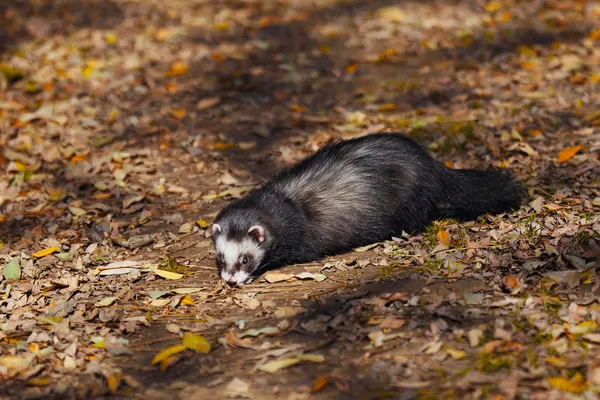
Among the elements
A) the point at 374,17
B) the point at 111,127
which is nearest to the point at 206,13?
the point at 374,17

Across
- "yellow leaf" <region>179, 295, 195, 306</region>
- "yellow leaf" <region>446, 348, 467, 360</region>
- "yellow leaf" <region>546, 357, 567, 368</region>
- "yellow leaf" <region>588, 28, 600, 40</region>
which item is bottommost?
"yellow leaf" <region>179, 295, 195, 306</region>

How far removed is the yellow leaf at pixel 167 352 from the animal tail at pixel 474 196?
2.60m

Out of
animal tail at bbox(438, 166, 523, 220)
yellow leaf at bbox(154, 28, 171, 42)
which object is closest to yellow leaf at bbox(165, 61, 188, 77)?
yellow leaf at bbox(154, 28, 171, 42)

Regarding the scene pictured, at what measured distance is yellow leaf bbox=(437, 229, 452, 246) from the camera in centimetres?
598

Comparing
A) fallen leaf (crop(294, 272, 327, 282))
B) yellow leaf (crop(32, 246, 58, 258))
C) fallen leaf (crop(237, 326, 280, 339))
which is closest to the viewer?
fallen leaf (crop(237, 326, 280, 339))

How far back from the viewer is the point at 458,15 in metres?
11.4

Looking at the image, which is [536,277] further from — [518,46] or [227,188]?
[518,46]

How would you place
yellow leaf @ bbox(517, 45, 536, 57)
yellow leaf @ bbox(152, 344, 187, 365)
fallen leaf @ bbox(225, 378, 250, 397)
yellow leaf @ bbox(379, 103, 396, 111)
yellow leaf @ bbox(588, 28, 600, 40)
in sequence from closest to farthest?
fallen leaf @ bbox(225, 378, 250, 397), yellow leaf @ bbox(152, 344, 187, 365), yellow leaf @ bbox(379, 103, 396, 111), yellow leaf @ bbox(517, 45, 536, 57), yellow leaf @ bbox(588, 28, 600, 40)

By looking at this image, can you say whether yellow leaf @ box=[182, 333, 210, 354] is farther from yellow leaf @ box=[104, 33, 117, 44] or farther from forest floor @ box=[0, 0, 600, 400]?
yellow leaf @ box=[104, 33, 117, 44]

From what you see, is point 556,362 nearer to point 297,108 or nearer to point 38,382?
point 38,382

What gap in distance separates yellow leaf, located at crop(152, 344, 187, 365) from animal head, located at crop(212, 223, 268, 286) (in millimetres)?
928

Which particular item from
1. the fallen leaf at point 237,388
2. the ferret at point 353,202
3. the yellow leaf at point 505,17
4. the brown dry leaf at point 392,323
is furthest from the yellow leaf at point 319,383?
the yellow leaf at point 505,17

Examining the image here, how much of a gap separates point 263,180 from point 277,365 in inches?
128

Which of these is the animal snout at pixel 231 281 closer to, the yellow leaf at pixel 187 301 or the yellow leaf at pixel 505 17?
the yellow leaf at pixel 187 301
